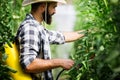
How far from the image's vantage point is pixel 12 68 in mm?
4078

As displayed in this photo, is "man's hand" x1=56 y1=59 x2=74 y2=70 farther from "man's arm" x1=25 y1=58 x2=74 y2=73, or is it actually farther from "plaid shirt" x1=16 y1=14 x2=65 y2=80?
"plaid shirt" x1=16 y1=14 x2=65 y2=80

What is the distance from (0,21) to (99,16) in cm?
114

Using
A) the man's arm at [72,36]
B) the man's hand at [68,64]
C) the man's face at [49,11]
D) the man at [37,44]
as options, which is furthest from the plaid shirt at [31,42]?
the man's arm at [72,36]

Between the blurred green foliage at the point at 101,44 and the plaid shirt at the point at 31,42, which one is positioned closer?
the blurred green foliage at the point at 101,44

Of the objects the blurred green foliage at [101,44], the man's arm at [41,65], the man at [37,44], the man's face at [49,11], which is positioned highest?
the man's face at [49,11]

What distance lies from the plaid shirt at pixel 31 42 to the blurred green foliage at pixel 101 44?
43 centimetres

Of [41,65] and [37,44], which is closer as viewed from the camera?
[41,65]

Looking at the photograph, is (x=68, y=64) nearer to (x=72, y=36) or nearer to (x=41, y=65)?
(x=41, y=65)

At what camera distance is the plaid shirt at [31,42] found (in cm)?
411

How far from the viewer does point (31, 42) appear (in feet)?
13.7

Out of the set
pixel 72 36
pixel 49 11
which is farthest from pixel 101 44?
pixel 72 36

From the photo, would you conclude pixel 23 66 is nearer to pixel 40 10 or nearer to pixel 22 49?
pixel 22 49

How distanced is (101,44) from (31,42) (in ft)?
5.07

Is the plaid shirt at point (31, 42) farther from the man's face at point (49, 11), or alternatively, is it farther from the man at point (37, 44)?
the man's face at point (49, 11)
